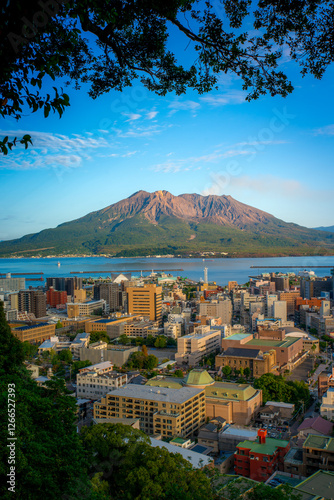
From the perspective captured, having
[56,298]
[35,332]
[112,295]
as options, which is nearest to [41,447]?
[35,332]

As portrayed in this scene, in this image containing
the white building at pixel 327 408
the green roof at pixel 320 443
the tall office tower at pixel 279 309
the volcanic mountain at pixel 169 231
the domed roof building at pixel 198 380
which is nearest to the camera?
the green roof at pixel 320 443

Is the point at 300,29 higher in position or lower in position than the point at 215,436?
higher

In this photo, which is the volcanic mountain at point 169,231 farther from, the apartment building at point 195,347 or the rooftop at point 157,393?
the rooftop at point 157,393

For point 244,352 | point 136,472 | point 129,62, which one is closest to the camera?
point 129,62

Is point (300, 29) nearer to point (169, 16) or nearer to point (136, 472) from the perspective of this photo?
point (169, 16)

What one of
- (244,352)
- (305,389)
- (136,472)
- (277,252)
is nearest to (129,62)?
(136,472)

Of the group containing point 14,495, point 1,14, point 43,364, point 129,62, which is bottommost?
point 43,364

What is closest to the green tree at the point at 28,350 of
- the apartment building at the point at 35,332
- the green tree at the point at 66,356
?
the green tree at the point at 66,356
